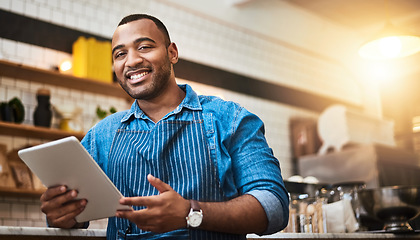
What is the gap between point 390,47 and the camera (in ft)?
16.0

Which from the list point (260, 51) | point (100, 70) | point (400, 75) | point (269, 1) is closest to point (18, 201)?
point (100, 70)

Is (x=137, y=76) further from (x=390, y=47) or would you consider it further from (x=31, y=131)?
(x=390, y=47)

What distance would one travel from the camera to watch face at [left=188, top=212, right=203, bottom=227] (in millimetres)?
1302

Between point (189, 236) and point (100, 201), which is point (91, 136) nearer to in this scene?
point (100, 201)

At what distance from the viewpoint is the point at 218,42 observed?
5.61m

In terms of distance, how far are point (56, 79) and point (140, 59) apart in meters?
2.66

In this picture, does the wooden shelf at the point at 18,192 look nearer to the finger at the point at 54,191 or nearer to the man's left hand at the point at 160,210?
the finger at the point at 54,191

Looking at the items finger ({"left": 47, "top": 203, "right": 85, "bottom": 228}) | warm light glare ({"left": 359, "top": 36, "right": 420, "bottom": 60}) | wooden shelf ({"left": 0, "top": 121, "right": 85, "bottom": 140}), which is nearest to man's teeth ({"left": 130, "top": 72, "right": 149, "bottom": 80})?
finger ({"left": 47, "top": 203, "right": 85, "bottom": 228})

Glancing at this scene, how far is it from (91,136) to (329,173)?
4513 millimetres

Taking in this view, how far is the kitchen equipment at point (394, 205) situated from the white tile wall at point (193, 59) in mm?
2289

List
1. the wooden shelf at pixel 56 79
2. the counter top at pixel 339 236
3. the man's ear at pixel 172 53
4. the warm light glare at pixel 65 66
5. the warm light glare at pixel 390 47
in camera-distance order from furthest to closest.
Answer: the warm light glare at pixel 390 47
the warm light glare at pixel 65 66
the wooden shelf at pixel 56 79
the counter top at pixel 339 236
the man's ear at pixel 172 53

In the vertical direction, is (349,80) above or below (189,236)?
above

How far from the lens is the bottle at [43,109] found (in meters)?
3.86

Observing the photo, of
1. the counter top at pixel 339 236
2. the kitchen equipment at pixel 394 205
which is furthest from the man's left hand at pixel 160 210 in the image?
the kitchen equipment at pixel 394 205
